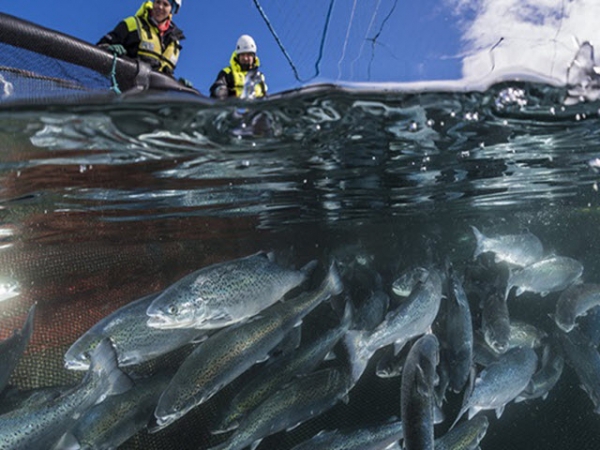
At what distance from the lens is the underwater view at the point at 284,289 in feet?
16.9

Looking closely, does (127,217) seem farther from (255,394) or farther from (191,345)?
(255,394)

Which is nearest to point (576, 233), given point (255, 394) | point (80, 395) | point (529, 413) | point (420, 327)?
point (529, 413)

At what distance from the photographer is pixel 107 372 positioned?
463 cm

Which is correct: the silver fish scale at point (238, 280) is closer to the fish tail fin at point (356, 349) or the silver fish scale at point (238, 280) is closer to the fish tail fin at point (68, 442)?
the fish tail fin at point (356, 349)

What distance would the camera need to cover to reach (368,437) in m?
5.66

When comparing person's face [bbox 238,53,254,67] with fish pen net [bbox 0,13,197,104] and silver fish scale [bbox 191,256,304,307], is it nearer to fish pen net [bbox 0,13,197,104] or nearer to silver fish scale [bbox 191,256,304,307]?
fish pen net [bbox 0,13,197,104]

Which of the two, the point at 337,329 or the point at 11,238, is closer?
the point at 337,329

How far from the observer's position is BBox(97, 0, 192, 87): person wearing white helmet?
1135cm

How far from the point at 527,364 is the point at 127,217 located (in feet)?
32.0

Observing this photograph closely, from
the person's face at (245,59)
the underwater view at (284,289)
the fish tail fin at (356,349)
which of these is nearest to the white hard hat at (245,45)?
the person's face at (245,59)

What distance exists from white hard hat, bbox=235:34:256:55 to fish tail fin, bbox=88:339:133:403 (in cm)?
1100

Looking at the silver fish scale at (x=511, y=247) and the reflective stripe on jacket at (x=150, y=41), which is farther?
the reflective stripe on jacket at (x=150, y=41)

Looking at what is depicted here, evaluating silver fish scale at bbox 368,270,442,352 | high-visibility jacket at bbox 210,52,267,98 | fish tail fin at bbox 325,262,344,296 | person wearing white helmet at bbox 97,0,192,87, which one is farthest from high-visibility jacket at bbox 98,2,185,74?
silver fish scale at bbox 368,270,442,352

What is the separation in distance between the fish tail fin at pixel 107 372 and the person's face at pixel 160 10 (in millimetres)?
10156
